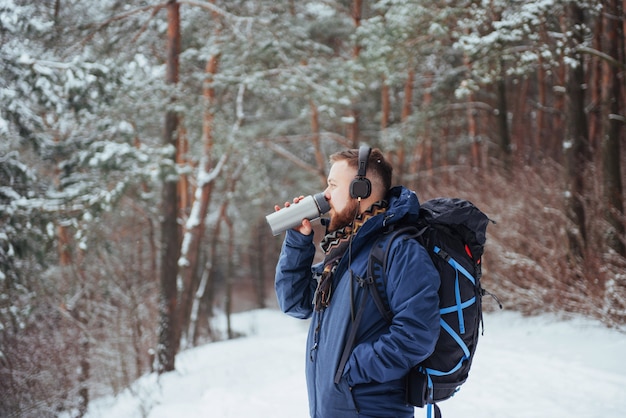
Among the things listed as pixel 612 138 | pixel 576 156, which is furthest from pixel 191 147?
pixel 612 138

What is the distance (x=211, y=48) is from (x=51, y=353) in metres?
6.22

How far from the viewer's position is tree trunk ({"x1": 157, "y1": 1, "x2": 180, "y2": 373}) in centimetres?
955

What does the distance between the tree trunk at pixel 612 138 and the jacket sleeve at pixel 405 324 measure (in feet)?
20.4

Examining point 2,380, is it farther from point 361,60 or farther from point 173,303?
point 361,60

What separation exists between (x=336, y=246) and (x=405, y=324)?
525 mm

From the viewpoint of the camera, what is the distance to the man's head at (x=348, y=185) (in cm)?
239

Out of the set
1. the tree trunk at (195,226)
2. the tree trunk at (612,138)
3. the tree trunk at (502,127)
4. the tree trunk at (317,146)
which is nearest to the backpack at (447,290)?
the tree trunk at (612,138)

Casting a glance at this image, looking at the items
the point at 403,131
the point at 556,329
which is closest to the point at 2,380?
the point at 556,329

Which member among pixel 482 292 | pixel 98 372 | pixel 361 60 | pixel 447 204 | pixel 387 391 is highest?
pixel 361 60

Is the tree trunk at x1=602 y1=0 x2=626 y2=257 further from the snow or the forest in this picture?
the snow

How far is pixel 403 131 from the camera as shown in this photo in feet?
44.4

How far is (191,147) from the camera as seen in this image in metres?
12.8

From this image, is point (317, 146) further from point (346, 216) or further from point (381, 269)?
point (381, 269)

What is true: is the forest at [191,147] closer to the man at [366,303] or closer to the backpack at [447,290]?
the backpack at [447,290]
